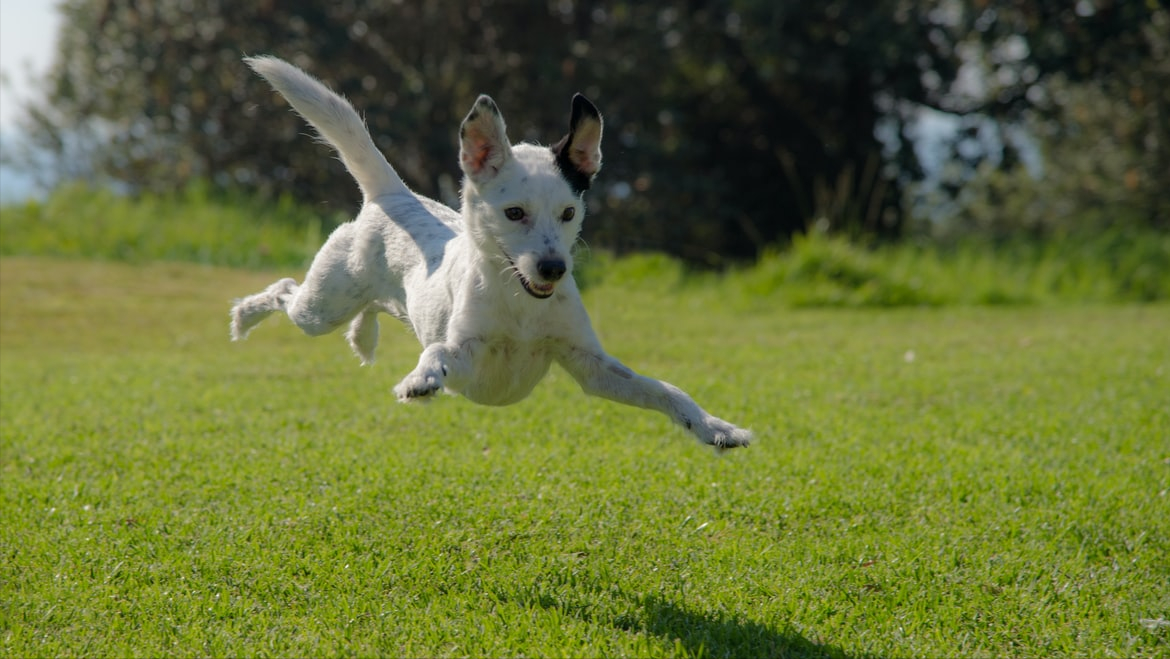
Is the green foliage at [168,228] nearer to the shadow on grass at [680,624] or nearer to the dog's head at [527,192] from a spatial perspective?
the dog's head at [527,192]

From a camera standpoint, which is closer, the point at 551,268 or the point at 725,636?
the point at 551,268

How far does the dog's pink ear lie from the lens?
4.13 m

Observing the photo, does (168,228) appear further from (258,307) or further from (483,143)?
(483,143)

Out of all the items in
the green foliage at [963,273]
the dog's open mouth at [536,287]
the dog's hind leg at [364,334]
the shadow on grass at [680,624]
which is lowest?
the shadow on grass at [680,624]

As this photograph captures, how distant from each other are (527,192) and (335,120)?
1.71 m

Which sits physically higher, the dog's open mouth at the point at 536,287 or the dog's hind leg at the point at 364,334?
the dog's open mouth at the point at 536,287

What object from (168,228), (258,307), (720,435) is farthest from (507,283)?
(168,228)

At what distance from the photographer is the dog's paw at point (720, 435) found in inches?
155

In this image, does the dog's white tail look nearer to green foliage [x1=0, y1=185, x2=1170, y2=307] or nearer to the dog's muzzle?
the dog's muzzle

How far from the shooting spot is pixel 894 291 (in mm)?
13500

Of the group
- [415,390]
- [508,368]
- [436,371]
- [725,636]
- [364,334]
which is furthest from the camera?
[364,334]

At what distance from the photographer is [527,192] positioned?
162 inches

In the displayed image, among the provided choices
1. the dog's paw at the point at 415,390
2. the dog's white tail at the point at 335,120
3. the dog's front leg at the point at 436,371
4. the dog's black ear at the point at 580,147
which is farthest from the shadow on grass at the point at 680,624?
the dog's white tail at the point at 335,120

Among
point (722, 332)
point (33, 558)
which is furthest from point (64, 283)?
point (33, 558)
